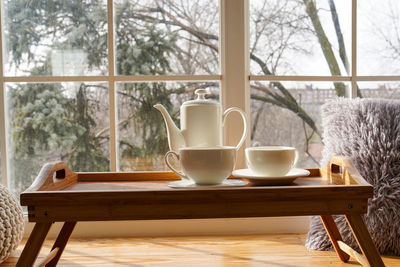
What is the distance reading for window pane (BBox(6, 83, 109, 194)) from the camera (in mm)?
1709

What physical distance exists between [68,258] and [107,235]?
285mm

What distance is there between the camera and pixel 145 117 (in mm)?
1730

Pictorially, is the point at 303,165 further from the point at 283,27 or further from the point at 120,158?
the point at 120,158

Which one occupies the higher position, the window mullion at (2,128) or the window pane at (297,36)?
the window pane at (297,36)

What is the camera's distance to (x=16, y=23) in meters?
1.70

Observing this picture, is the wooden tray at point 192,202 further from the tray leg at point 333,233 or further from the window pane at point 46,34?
the window pane at point 46,34

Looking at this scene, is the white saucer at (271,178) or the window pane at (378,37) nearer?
the white saucer at (271,178)

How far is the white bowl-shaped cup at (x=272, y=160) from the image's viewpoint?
1042 millimetres

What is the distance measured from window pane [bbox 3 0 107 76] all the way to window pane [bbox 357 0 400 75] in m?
1.09

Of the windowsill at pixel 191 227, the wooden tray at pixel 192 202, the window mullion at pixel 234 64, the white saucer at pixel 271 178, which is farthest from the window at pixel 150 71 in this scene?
the wooden tray at pixel 192 202

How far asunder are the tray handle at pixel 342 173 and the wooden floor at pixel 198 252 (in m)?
0.31

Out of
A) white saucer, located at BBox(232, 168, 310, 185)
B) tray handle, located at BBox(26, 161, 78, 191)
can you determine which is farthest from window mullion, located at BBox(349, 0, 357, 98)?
tray handle, located at BBox(26, 161, 78, 191)

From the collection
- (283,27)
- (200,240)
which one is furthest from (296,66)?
(200,240)

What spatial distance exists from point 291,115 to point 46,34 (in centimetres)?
107
